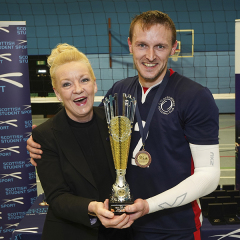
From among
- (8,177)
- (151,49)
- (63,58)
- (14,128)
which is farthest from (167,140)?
(8,177)

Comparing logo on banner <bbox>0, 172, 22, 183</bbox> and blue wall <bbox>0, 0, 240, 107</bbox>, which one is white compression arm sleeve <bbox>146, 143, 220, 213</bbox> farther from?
blue wall <bbox>0, 0, 240, 107</bbox>

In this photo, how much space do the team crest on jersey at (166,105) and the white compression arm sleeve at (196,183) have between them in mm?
245

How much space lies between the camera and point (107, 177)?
1.68 m

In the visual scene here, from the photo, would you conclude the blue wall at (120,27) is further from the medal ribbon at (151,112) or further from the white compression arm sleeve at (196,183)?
the white compression arm sleeve at (196,183)

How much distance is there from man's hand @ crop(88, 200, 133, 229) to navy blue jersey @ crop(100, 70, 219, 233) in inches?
13.5

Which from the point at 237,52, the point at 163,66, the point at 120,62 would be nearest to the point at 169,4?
the point at 120,62

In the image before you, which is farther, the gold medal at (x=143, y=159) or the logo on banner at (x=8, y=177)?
the logo on banner at (x=8, y=177)

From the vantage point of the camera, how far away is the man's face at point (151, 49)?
1.68m

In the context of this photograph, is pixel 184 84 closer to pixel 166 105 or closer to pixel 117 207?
pixel 166 105

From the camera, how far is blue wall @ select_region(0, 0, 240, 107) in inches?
403

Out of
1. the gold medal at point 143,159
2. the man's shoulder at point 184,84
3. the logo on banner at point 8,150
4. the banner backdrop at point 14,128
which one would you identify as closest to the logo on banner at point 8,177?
the banner backdrop at point 14,128

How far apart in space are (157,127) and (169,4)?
9.76m

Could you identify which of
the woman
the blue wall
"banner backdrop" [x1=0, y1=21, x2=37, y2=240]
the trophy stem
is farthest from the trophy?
the blue wall

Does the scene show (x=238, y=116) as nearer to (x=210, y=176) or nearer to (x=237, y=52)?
(x=237, y=52)
